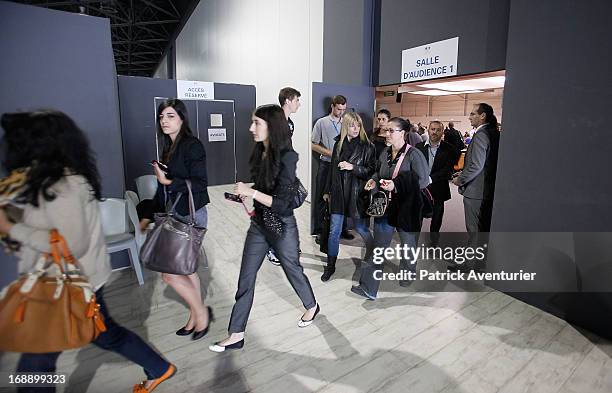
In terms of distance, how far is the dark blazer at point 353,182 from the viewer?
3318 mm

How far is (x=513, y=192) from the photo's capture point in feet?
9.91

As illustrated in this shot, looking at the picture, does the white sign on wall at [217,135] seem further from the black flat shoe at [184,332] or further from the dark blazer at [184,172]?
the black flat shoe at [184,332]

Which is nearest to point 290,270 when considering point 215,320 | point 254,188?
point 254,188

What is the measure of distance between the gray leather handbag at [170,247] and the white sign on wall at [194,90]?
592 cm

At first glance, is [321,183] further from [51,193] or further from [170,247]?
[51,193]

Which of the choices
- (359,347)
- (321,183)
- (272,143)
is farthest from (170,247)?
(321,183)

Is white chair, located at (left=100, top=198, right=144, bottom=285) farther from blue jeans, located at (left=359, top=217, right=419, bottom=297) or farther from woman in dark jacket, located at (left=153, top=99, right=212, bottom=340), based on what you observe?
blue jeans, located at (left=359, top=217, right=419, bottom=297)

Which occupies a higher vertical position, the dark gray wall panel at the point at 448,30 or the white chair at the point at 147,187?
the dark gray wall panel at the point at 448,30

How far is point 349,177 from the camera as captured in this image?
11.1 ft

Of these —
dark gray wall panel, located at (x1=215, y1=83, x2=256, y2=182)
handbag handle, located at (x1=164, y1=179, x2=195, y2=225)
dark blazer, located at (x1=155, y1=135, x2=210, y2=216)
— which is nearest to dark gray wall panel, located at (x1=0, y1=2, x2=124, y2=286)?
dark blazer, located at (x1=155, y1=135, x2=210, y2=216)

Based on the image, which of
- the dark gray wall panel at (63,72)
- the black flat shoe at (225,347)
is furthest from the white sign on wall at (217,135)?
the black flat shoe at (225,347)

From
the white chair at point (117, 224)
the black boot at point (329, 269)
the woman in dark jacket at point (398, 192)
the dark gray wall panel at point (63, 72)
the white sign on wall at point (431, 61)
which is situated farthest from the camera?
the white sign on wall at point (431, 61)

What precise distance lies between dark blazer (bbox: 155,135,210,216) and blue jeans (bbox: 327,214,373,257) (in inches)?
54.7

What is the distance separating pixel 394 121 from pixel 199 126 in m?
5.85
